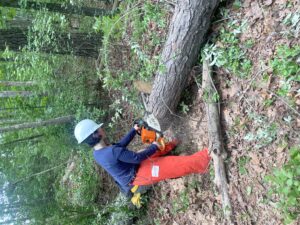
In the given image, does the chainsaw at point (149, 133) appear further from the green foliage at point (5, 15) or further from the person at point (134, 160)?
the green foliage at point (5, 15)

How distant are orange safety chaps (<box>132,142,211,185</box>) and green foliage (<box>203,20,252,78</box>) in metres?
1.19

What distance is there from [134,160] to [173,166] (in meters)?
0.54

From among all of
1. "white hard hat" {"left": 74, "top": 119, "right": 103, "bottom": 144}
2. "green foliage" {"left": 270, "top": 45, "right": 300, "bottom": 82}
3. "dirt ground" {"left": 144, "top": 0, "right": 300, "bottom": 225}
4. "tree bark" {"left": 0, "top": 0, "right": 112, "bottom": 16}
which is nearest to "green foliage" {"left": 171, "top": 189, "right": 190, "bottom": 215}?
"dirt ground" {"left": 144, "top": 0, "right": 300, "bottom": 225}

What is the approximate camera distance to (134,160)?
4.36 meters

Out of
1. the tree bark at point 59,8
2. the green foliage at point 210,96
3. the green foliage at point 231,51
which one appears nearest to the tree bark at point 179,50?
the green foliage at point 231,51

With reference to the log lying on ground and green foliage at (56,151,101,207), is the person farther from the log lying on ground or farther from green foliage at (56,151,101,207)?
green foliage at (56,151,101,207)

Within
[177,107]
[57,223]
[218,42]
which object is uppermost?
[218,42]

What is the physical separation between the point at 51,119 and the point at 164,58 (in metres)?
2.61

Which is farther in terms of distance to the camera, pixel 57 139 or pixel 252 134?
pixel 57 139

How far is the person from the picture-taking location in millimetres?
4315

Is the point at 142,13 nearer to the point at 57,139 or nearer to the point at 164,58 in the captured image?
the point at 164,58

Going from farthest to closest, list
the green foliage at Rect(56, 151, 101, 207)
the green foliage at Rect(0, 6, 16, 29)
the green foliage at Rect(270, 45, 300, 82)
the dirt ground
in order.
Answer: the green foliage at Rect(56, 151, 101, 207), the green foliage at Rect(0, 6, 16, 29), the dirt ground, the green foliage at Rect(270, 45, 300, 82)

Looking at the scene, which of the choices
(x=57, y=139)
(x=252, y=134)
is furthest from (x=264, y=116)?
(x=57, y=139)

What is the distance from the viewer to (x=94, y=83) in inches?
251
